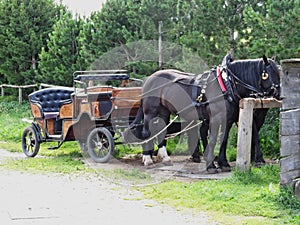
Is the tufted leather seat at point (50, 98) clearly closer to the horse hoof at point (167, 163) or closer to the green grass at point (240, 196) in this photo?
the horse hoof at point (167, 163)

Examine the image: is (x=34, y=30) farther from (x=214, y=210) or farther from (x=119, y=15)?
(x=214, y=210)

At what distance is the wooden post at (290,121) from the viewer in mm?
6625

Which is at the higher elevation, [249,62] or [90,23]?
[90,23]

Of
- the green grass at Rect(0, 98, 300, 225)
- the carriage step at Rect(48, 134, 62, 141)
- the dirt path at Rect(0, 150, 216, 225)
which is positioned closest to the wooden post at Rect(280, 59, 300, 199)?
the green grass at Rect(0, 98, 300, 225)

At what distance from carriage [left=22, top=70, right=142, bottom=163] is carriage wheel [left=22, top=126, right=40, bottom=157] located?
0.02 metres

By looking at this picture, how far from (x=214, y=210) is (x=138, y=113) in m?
4.07

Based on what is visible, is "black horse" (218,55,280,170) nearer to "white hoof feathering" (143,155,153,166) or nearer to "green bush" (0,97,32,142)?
"white hoof feathering" (143,155,153,166)

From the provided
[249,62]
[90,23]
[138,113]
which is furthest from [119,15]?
[249,62]

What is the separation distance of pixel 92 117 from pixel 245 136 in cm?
313

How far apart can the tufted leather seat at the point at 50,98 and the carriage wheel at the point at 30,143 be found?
52cm

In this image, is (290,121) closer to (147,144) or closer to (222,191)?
(222,191)

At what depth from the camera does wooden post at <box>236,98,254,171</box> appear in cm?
802

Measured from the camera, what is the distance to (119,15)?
48.5 ft

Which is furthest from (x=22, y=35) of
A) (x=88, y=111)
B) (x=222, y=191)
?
(x=222, y=191)
